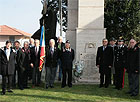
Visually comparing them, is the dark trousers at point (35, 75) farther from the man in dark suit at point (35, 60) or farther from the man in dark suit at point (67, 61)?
the man in dark suit at point (67, 61)

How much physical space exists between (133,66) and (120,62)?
3.29ft

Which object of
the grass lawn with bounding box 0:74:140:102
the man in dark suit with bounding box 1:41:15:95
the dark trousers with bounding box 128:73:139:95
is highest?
the man in dark suit with bounding box 1:41:15:95

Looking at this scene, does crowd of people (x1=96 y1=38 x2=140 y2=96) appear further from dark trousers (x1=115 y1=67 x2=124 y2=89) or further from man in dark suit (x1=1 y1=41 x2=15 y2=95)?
man in dark suit (x1=1 y1=41 x2=15 y2=95)

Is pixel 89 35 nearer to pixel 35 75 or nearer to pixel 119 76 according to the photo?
pixel 119 76

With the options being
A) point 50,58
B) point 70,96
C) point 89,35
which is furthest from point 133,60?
point 50,58

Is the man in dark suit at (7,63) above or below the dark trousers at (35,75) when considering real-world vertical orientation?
above

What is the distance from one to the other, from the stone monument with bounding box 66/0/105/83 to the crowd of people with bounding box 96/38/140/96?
2.34 ft

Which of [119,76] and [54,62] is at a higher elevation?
[54,62]

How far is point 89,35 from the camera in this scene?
30.3 ft

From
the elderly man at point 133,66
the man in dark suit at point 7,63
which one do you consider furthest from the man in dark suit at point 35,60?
the elderly man at point 133,66

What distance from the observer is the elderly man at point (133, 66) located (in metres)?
6.84

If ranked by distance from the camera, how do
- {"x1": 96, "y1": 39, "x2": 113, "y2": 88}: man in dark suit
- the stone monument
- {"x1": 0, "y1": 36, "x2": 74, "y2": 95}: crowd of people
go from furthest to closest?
the stone monument < {"x1": 96, "y1": 39, "x2": 113, "y2": 88}: man in dark suit < {"x1": 0, "y1": 36, "x2": 74, "y2": 95}: crowd of people

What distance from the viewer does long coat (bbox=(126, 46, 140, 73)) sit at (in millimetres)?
6867

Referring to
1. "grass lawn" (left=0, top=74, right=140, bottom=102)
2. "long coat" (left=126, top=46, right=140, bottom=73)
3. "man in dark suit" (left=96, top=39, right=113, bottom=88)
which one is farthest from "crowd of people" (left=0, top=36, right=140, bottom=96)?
"grass lawn" (left=0, top=74, right=140, bottom=102)
